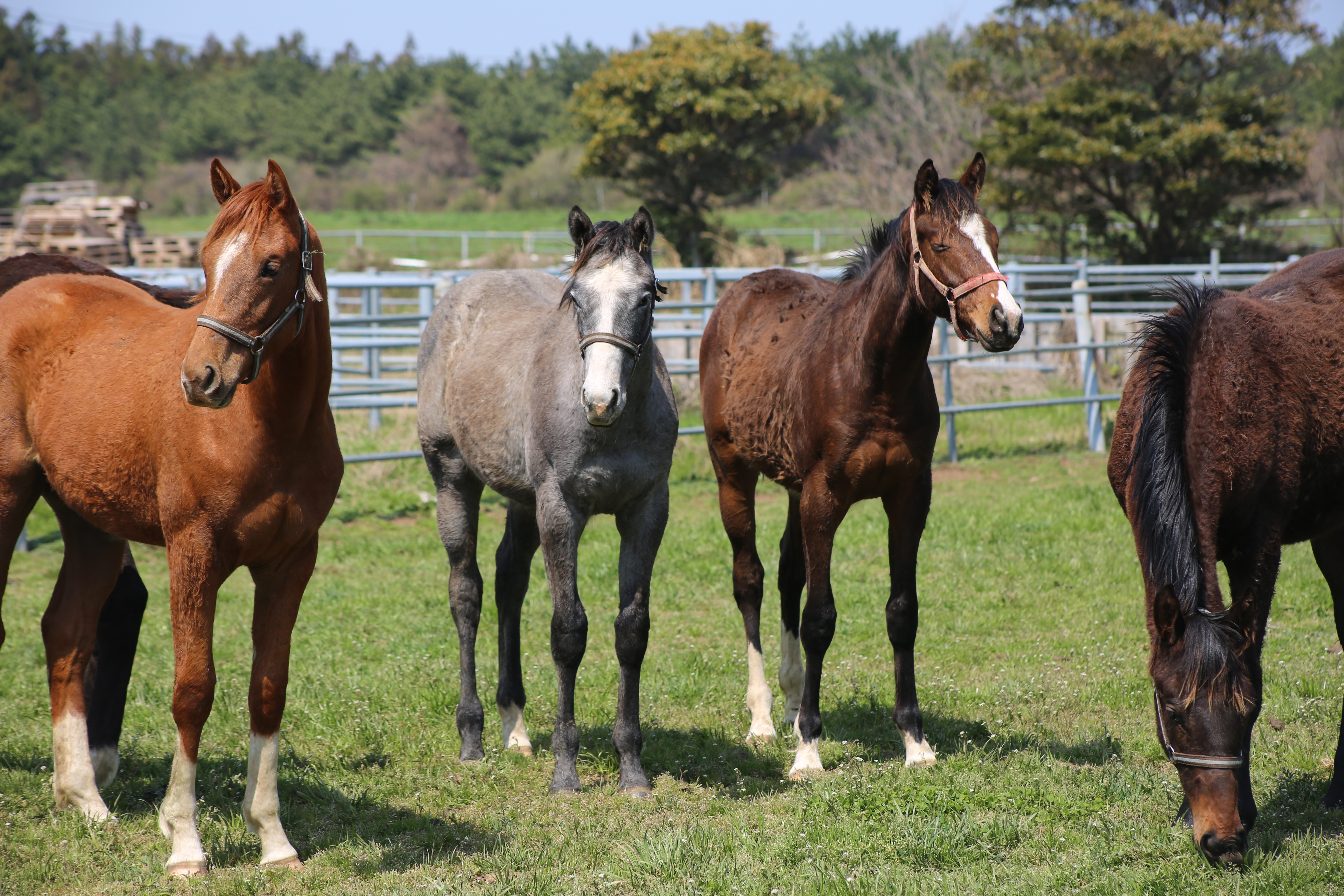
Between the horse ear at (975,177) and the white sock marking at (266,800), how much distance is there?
3233 mm

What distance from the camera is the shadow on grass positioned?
11.6ft

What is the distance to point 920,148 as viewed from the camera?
1038 inches

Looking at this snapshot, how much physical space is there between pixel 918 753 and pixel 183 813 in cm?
274

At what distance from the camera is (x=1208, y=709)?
2980mm

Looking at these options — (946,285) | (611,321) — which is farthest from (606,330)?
(946,285)

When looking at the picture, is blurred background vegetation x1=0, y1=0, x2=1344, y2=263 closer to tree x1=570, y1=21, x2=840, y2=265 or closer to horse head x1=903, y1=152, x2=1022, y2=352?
tree x1=570, y1=21, x2=840, y2=265

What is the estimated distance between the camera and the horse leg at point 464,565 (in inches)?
179

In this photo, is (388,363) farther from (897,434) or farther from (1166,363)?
(1166,363)

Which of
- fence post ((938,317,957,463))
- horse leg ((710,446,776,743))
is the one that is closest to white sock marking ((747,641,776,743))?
horse leg ((710,446,776,743))

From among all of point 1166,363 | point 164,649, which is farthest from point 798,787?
point 164,649

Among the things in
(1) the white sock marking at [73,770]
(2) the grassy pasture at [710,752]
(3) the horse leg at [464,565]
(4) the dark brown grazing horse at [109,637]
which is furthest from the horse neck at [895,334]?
(1) the white sock marking at [73,770]

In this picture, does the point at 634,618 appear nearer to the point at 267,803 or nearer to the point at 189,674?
the point at 267,803

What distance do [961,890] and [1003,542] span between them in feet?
16.0

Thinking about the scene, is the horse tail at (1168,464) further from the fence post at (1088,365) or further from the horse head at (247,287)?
the fence post at (1088,365)
